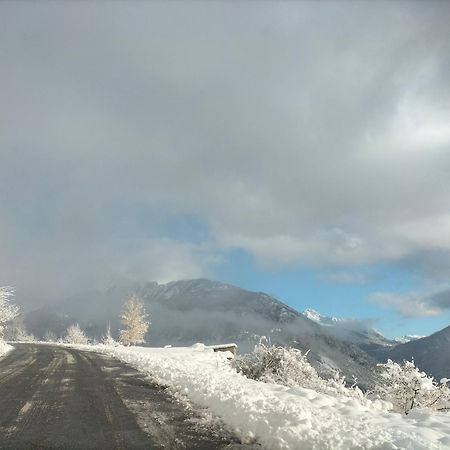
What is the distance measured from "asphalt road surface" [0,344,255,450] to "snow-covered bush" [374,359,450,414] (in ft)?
29.4

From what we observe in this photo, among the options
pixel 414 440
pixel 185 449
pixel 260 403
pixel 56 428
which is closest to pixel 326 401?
pixel 260 403

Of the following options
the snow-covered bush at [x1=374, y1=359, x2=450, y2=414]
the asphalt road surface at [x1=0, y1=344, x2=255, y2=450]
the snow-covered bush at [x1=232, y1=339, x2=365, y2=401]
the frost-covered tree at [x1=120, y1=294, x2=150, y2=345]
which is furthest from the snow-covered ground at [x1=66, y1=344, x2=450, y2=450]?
the frost-covered tree at [x1=120, y1=294, x2=150, y2=345]

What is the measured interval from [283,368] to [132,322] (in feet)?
194

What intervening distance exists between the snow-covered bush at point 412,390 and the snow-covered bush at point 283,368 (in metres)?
1.70

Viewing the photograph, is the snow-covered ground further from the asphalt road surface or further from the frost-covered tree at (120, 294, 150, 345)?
the frost-covered tree at (120, 294, 150, 345)

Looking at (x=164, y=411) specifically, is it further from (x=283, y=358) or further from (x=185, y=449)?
(x=283, y=358)

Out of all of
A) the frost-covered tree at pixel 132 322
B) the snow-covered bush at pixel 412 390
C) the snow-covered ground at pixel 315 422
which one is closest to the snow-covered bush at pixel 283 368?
the snow-covered bush at pixel 412 390

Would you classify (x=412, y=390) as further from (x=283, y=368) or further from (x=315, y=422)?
(x=315, y=422)

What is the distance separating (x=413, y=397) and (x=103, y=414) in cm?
1184

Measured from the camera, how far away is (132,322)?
7550cm

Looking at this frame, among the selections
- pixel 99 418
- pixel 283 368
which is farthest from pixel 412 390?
pixel 99 418

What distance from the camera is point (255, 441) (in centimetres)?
864

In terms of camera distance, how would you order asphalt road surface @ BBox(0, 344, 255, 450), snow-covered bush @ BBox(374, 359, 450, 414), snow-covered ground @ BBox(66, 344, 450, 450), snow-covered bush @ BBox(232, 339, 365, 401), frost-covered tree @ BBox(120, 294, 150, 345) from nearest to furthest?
1. snow-covered ground @ BBox(66, 344, 450, 450)
2. asphalt road surface @ BBox(0, 344, 255, 450)
3. snow-covered bush @ BBox(374, 359, 450, 414)
4. snow-covered bush @ BBox(232, 339, 365, 401)
5. frost-covered tree @ BBox(120, 294, 150, 345)

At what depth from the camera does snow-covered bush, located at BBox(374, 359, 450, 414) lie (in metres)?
16.5
